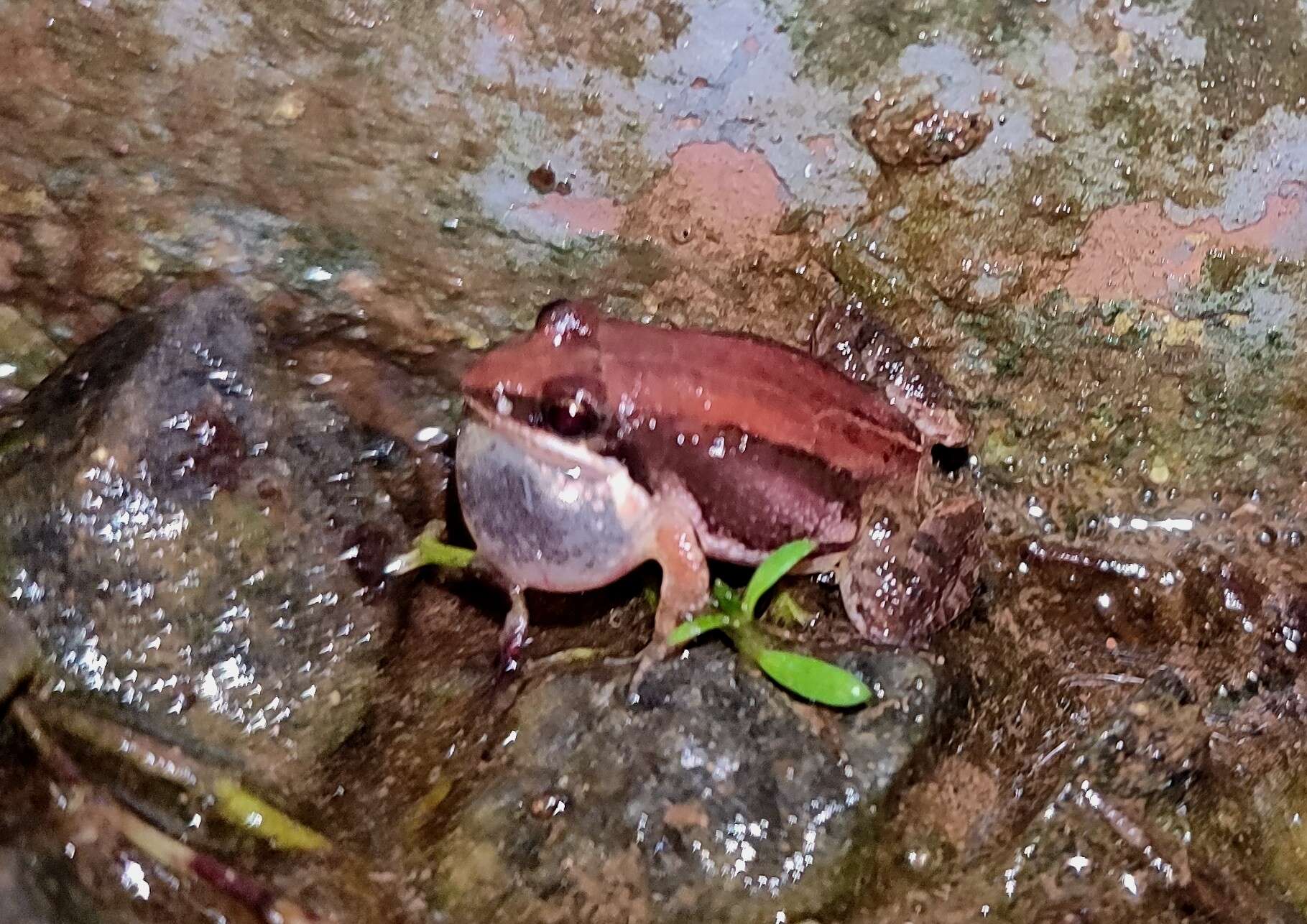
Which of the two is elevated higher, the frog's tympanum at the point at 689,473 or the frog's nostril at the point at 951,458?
the frog's tympanum at the point at 689,473

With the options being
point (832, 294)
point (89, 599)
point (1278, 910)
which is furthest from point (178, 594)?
point (1278, 910)

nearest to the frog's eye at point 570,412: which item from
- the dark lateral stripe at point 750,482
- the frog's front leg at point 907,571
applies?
the dark lateral stripe at point 750,482

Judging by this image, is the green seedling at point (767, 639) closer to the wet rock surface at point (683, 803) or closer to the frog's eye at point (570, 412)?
the wet rock surface at point (683, 803)

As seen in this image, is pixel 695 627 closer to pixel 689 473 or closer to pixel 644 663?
pixel 644 663

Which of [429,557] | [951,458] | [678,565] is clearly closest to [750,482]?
[678,565]

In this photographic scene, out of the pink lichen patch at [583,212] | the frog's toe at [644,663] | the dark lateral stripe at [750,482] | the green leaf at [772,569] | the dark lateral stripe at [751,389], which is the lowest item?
the frog's toe at [644,663]

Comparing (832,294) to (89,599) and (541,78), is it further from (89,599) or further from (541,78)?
(89,599)
